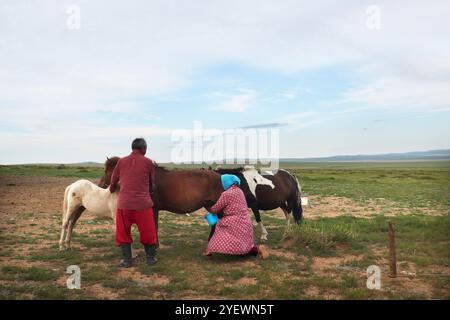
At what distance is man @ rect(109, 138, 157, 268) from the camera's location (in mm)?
7207

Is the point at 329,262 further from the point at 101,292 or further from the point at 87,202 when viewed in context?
the point at 87,202

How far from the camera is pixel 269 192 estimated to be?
10.5 m

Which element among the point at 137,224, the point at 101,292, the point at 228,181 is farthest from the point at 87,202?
the point at 228,181

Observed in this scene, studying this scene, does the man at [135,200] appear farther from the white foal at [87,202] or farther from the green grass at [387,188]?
the green grass at [387,188]

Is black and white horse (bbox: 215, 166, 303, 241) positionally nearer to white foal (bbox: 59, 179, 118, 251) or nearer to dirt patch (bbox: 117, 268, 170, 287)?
white foal (bbox: 59, 179, 118, 251)

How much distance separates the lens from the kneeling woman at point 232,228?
7617mm

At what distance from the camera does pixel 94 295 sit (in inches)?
228

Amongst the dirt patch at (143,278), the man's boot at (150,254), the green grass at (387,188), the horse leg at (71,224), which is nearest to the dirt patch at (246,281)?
the dirt patch at (143,278)

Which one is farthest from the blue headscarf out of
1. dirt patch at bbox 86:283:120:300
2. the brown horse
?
dirt patch at bbox 86:283:120:300

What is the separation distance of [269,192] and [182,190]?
2.98m

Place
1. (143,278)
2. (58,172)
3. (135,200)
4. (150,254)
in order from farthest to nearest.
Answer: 1. (58,172)
2. (150,254)
3. (135,200)
4. (143,278)

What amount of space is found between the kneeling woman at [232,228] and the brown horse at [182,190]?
72 cm
